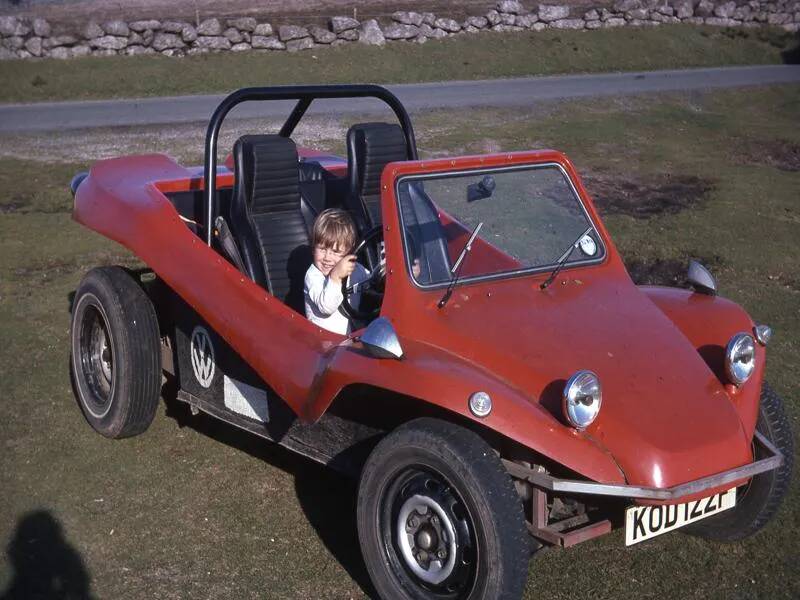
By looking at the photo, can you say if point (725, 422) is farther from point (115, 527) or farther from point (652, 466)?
point (115, 527)

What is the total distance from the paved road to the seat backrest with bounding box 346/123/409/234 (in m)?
11.0

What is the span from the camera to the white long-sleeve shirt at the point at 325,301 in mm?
4125

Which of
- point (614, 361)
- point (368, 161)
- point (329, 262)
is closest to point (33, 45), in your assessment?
point (368, 161)

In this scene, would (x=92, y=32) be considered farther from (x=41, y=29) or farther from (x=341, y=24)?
(x=341, y=24)

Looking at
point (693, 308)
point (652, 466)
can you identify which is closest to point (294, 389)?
point (652, 466)

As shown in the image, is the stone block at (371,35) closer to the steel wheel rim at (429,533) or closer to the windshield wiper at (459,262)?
the windshield wiper at (459,262)

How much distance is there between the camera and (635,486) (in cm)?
328

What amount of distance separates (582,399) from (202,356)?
2113 mm

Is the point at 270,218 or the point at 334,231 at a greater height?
the point at 334,231

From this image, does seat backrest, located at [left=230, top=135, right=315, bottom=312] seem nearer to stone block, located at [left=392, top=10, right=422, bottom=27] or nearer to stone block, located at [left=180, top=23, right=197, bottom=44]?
stone block, located at [left=180, top=23, right=197, bottom=44]

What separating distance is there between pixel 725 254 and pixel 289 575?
5826mm

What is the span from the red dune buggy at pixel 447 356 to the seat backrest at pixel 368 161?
0.01 meters

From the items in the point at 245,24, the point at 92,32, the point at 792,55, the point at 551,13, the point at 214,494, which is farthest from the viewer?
the point at 551,13

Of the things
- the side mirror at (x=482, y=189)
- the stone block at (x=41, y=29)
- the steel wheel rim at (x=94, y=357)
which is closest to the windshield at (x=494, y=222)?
the side mirror at (x=482, y=189)
